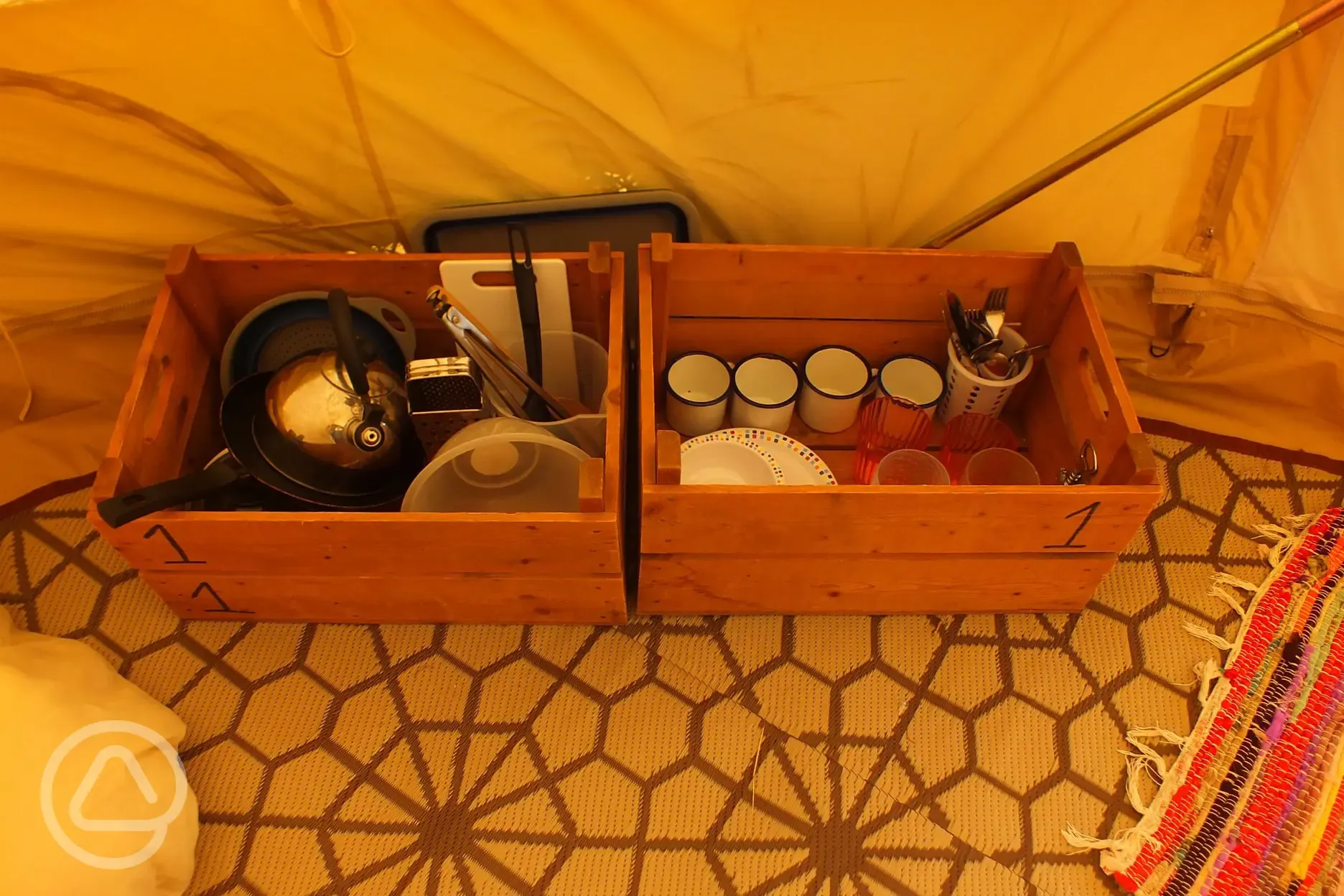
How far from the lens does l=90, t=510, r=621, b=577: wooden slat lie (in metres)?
0.92

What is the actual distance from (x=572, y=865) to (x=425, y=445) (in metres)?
0.50

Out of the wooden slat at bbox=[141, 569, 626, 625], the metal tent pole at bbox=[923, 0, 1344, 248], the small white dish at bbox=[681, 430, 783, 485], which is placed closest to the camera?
the metal tent pole at bbox=[923, 0, 1344, 248]

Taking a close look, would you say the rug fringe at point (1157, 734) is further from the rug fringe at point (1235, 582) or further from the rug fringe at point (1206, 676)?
the rug fringe at point (1235, 582)

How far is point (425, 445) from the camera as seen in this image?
107 cm

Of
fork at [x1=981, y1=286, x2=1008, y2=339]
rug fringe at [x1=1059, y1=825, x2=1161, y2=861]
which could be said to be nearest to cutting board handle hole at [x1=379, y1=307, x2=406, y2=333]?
fork at [x1=981, y1=286, x2=1008, y2=339]

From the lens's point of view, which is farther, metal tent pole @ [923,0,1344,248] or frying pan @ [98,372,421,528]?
frying pan @ [98,372,421,528]

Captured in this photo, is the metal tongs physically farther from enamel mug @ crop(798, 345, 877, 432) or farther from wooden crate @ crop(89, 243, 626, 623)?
enamel mug @ crop(798, 345, 877, 432)

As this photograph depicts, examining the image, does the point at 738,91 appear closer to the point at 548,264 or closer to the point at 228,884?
the point at 548,264

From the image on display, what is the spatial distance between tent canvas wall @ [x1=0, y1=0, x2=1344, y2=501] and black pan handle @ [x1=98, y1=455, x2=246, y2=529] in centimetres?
41

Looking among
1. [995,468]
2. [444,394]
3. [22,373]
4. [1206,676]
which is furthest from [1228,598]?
[22,373]

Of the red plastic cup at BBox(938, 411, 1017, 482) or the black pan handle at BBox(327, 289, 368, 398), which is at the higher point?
the black pan handle at BBox(327, 289, 368, 398)

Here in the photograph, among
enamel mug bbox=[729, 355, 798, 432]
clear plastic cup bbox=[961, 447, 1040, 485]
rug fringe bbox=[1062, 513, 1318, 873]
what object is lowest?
rug fringe bbox=[1062, 513, 1318, 873]

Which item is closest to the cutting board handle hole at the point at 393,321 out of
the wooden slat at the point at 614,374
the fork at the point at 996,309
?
the wooden slat at the point at 614,374

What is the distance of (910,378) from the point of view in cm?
123
